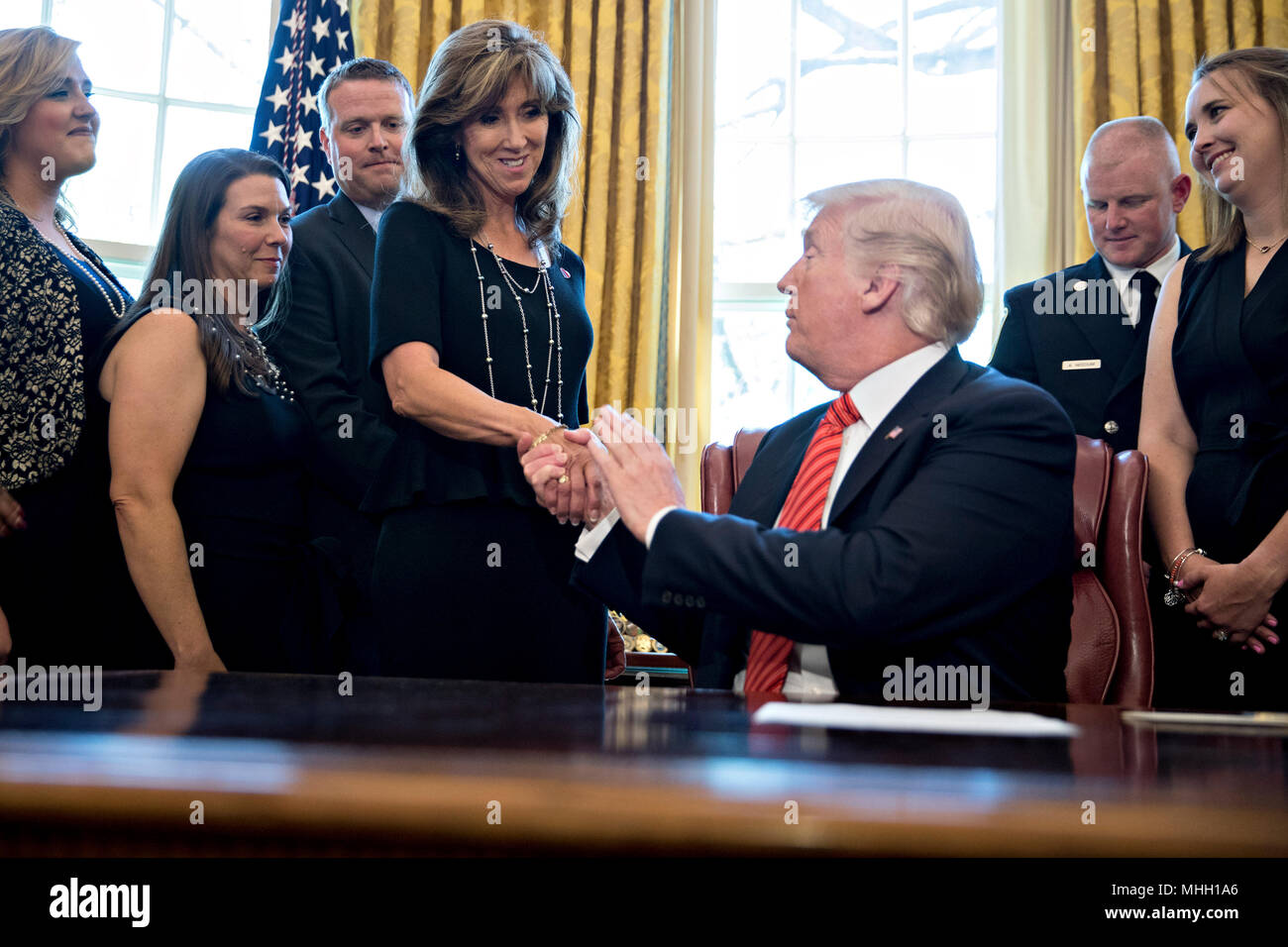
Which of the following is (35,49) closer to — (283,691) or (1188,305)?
(283,691)

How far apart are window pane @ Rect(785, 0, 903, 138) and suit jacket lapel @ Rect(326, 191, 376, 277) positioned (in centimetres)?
314

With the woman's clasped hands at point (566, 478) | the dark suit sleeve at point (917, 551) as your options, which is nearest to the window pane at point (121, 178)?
the woman's clasped hands at point (566, 478)

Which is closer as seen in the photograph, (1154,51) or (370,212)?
(370,212)

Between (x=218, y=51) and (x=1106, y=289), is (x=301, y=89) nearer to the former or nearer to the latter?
(x=218, y=51)

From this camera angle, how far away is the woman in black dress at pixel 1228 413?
2.09 metres

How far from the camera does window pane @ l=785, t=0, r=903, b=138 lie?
5.34m

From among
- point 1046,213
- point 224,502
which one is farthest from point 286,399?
point 1046,213

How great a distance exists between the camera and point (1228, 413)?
7.26 ft

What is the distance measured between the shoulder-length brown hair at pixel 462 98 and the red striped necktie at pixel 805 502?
2.50ft

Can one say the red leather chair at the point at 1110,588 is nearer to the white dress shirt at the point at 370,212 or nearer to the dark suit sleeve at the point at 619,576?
the dark suit sleeve at the point at 619,576

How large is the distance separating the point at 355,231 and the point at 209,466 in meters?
0.75

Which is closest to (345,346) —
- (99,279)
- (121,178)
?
(99,279)
